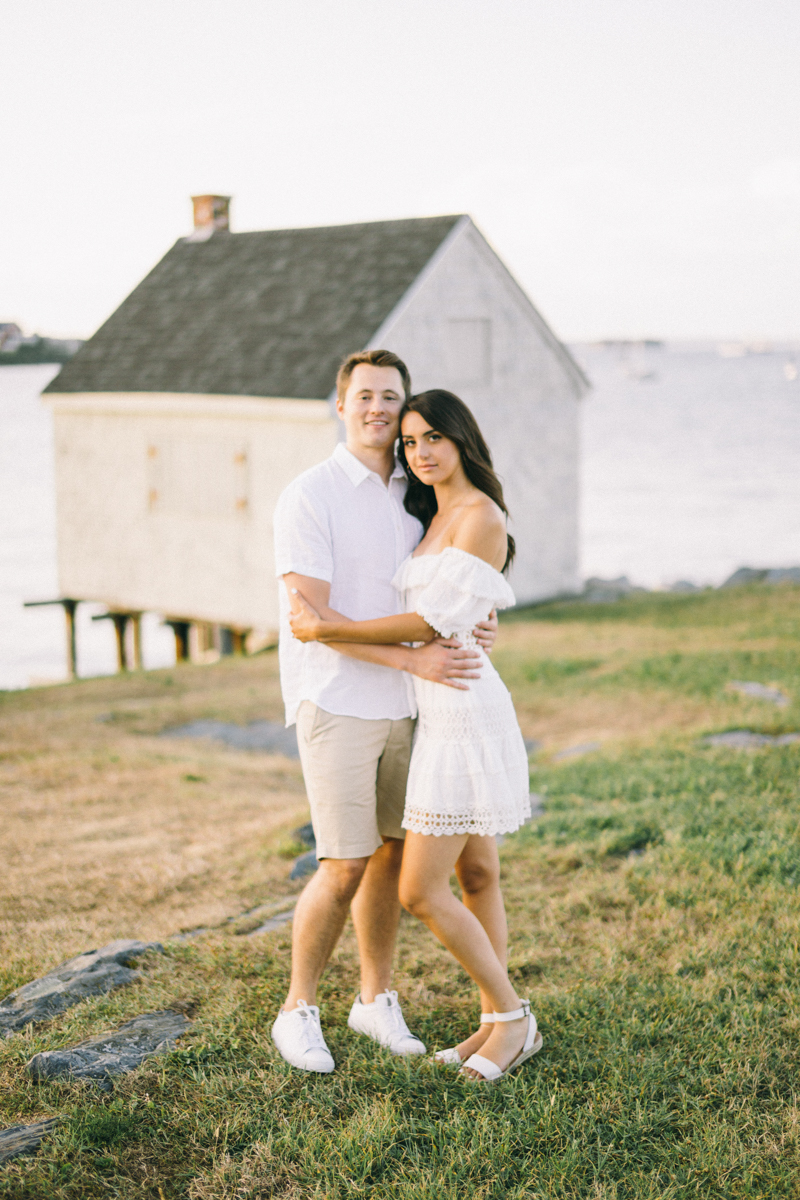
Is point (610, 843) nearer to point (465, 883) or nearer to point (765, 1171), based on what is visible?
point (465, 883)

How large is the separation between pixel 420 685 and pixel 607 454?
74597 millimetres

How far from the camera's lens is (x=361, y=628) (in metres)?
3.79

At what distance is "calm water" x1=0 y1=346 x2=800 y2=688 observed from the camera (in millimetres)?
35219

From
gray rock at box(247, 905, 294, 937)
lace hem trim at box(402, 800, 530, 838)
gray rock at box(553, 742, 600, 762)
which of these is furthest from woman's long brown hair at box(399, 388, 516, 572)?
gray rock at box(553, 742, 600, 762)

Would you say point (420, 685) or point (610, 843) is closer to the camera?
point (420, 685)

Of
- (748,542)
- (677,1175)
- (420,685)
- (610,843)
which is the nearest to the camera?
(677,1175)

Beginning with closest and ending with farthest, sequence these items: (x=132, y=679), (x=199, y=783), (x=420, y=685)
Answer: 1. (x=420, y=685)
2. (x=199, y=783)
3. (x=132, y=679)

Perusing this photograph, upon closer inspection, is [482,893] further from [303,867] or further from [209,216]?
[209,216]

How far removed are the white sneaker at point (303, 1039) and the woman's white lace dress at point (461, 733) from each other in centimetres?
83

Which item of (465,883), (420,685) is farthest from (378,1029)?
(420,685)

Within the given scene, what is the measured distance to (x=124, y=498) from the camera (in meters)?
19.9

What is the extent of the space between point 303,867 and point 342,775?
254 centimetres

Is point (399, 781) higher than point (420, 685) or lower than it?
lower

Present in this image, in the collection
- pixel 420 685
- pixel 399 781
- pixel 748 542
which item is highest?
pixel 420 685
